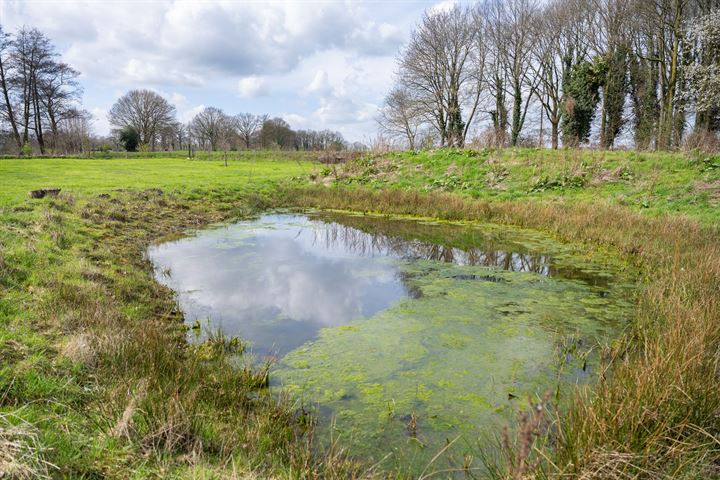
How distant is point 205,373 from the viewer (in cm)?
399

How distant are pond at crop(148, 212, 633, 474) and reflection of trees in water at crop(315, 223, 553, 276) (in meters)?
0.05

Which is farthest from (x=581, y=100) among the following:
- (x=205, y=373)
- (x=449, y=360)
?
(x=205, y=373)

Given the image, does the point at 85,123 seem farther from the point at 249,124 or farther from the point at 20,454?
the point at 20,454

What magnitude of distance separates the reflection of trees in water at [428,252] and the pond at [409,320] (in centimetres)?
5

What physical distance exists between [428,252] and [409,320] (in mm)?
4413

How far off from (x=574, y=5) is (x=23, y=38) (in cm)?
4052

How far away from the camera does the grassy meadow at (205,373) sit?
2373mm

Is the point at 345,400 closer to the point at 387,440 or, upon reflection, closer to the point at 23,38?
the point at 387,440

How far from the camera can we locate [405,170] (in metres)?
19.4

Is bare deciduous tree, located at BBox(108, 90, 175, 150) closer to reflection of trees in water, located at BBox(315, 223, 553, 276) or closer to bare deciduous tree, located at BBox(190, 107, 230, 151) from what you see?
bare deciduous tree, located at BBox(190, 107, 230, 151)

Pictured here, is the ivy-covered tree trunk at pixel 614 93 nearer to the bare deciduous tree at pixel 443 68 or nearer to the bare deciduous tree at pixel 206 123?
the bare deciduous tree at pixel 443 68

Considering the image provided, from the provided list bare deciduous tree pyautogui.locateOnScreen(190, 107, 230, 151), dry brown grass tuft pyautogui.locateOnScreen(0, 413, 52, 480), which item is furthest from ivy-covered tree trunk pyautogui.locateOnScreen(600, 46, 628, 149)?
bare deciduous tree pyautogui.locateOnScreen(190, 107, 230, 151)

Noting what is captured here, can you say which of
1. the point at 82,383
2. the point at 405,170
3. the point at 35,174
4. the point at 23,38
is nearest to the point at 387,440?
the point at 82,383

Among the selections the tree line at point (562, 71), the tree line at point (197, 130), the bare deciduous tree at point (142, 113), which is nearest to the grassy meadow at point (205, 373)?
the tree line at point (562, 71)
